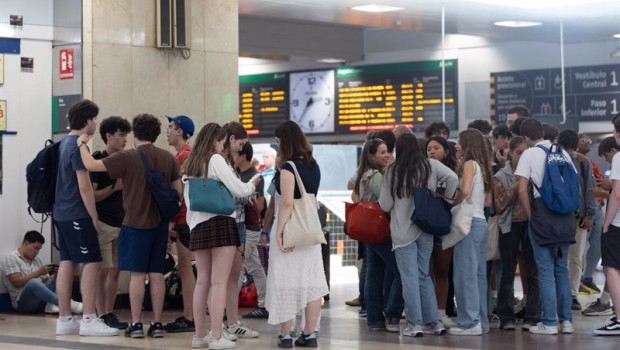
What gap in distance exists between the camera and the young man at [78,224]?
8.59 meters

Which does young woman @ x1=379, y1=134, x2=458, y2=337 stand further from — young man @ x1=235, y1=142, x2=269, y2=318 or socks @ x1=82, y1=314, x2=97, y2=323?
socks @ x1=82, y1=314, x2=97, y2=323

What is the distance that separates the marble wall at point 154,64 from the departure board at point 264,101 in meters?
8.02

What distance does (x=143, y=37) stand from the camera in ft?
35.2

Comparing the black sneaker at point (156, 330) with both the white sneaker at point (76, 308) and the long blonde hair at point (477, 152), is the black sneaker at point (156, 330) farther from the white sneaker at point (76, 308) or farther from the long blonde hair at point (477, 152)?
the long blonde hair at point (477, 152)

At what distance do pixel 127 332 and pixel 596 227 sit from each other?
4.97 m

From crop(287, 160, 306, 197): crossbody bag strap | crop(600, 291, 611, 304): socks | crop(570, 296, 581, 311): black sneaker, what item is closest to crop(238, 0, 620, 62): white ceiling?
crop(570, 296, 581, 311): black sneaker

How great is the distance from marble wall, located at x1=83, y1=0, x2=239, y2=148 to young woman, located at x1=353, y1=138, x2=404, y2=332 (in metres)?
2.67

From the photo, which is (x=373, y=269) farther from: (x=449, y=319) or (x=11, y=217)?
(x=11, y=217)

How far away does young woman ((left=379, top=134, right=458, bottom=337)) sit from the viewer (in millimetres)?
8289

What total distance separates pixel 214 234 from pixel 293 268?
59cm

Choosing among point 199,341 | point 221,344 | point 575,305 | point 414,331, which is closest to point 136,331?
point 199,341

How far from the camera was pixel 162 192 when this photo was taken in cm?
830

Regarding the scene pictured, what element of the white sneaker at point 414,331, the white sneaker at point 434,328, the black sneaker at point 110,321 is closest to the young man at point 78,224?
the black sneaker at point 110,321

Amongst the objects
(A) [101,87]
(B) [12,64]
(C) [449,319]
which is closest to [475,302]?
(C) [449,319]
